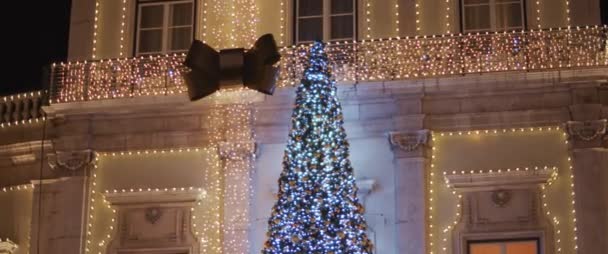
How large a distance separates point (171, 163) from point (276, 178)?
1.67 m

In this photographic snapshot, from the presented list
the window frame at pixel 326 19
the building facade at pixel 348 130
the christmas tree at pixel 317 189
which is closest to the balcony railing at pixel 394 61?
the building facade at pixel 348 130

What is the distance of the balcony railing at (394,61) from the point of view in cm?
1847

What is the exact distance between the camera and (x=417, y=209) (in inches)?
720

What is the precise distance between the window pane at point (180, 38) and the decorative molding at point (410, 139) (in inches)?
151

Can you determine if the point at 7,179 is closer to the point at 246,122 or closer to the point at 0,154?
the point at 0,154

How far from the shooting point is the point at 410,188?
1839cm

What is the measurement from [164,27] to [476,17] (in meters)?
4.85

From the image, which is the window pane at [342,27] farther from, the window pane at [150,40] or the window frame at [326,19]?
the window pane at [150,40]

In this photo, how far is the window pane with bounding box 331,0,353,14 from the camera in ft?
65.6

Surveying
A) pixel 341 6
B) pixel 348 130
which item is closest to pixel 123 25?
pixel 341 6

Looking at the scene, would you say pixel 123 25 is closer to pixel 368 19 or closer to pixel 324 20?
pixel 324 20

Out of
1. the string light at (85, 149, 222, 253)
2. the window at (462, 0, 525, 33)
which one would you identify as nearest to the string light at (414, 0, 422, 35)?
the window at (462, 0, 525, 33)

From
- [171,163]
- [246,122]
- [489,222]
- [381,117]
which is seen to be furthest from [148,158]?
[489,222]

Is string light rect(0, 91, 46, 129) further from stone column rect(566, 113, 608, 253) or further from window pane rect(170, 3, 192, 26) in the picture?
stone column rect(566, 113, 608, 253)
